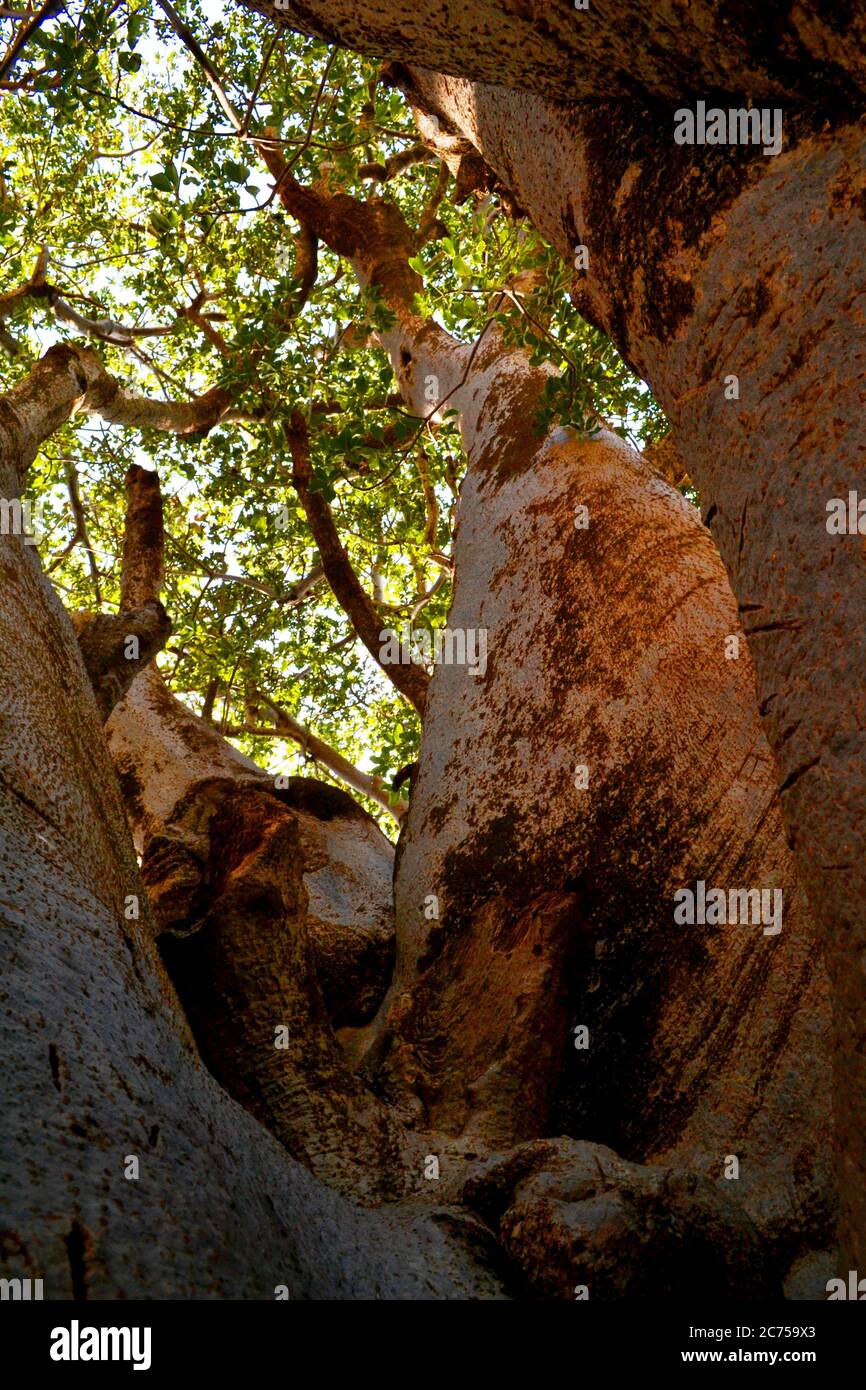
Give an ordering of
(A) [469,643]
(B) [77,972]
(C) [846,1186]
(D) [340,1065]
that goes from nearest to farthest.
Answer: (C) [846,1186] → (B) [77,972] → (D) [340,1065] → (A) [469,643]

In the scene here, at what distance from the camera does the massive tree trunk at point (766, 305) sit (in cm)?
116

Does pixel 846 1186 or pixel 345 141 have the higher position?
pixel 345 141

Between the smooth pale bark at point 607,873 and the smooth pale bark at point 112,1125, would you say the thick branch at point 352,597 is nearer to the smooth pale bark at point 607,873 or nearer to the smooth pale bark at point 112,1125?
the smooth pale bark at point 607,873

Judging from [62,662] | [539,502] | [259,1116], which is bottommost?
[259,1116]

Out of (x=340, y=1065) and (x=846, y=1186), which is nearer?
(x=846, y=1186)

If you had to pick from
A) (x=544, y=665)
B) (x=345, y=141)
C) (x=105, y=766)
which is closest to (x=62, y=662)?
(x=105, y=766)

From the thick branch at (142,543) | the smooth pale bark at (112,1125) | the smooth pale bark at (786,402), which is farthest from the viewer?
the thick branch at (142,543)

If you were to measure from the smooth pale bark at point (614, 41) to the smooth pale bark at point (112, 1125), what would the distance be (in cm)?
133

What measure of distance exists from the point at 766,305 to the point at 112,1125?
4.54 feet

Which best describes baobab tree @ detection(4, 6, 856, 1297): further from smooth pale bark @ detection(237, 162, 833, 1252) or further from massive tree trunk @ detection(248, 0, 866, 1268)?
massive tree trunk @ detection(248, 0, 866, 1268)

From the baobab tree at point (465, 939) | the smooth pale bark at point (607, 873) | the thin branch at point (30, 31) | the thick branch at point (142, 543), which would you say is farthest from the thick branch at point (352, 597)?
the thin branch at point (30, 31)
